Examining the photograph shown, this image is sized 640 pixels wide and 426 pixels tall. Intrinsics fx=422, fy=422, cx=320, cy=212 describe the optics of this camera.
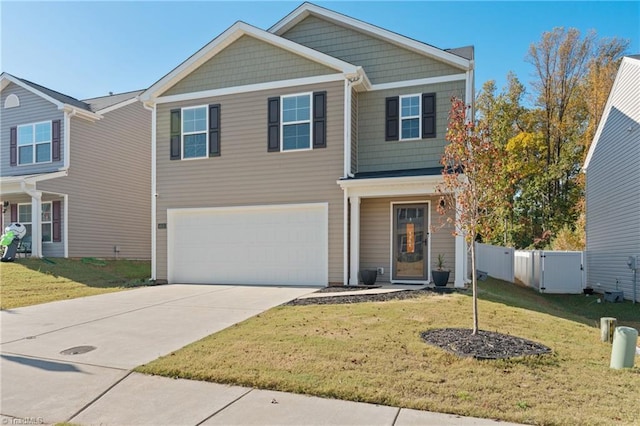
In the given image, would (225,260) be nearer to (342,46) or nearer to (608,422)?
(342,46)

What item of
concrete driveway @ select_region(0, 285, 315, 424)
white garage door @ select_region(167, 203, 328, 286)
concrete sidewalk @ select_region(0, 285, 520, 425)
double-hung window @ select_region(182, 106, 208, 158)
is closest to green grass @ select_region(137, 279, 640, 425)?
concrete sidewalk @ select_region(0, 285, 520, 425)

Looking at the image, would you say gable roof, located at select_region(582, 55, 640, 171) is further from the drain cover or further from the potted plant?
the drain cover

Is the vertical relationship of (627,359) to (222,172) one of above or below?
below

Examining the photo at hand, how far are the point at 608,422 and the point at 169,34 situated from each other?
1306cm

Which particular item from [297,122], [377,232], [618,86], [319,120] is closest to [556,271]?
[618,86]

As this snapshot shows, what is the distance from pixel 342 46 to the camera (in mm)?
13602

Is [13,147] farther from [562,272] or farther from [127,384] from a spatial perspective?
[562,272]

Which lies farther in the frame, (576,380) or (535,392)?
(576,380)

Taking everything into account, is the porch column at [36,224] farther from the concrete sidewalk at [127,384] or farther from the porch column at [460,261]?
the porch column at [460,261]

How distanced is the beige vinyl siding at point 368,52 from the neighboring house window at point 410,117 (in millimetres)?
678

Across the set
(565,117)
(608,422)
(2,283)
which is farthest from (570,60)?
(2,283)

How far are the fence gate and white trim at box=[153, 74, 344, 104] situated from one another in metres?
11.2

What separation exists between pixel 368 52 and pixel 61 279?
12.0 m

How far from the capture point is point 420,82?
12.3 m
